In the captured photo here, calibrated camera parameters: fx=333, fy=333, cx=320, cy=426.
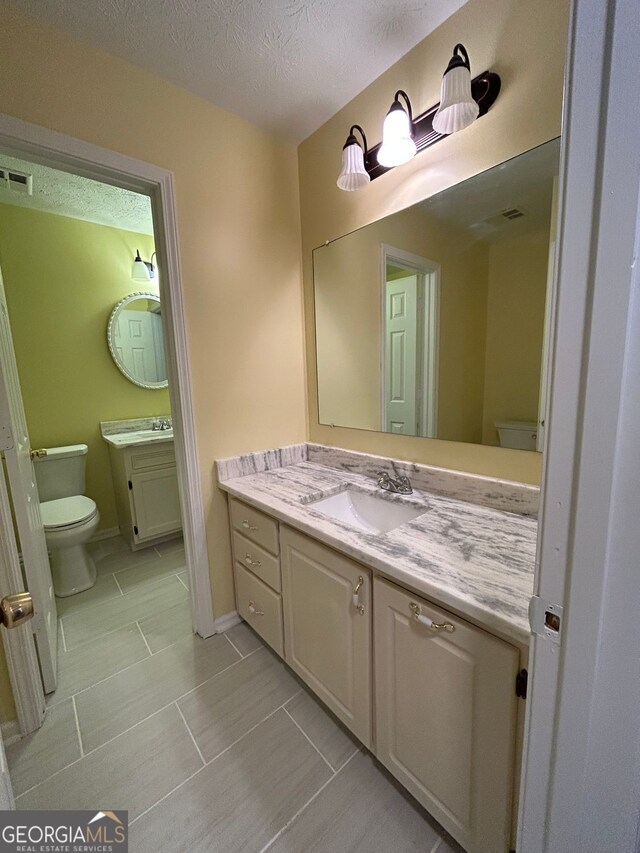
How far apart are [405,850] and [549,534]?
1.10 metres

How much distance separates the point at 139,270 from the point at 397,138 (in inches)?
87.8

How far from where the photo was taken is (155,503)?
8.13ft

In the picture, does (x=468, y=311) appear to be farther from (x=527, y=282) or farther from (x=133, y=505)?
(x=133, y=505)

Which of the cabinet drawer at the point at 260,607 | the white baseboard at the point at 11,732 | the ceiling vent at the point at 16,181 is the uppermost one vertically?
the ceiling vent at the point at 16,181

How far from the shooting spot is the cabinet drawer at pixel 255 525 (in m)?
1.31

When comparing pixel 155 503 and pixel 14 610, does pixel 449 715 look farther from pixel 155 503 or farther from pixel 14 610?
pixel 155 503

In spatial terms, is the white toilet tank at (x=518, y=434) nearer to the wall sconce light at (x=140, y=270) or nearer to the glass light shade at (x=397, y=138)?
the glass light shade at (x=397, y=138)

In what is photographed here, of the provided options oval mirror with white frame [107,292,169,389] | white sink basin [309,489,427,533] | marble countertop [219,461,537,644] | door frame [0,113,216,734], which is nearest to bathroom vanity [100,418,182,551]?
oval mirror with white frame [107,292,169,389]

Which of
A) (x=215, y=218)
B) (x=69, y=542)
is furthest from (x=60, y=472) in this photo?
(x=215, y=218)

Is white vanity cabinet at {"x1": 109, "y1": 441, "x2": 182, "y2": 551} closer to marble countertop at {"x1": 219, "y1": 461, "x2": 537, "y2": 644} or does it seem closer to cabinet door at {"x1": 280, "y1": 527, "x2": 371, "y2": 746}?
marble countertop at {"x1": 219, "y1": 461, "x2": 537, "y2": 644}

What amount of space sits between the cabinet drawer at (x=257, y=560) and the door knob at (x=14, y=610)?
839mm

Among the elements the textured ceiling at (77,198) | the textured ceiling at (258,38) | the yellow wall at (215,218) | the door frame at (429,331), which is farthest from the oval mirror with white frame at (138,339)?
the door frame at (429,331)

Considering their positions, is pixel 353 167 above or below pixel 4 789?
above

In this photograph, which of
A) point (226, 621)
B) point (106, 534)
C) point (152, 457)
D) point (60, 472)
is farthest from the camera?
point (106, 534)
